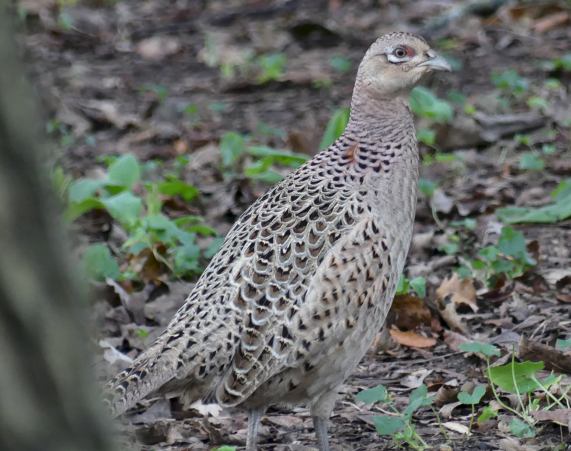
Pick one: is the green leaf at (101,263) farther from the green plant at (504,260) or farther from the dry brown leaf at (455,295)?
the green plant at (504,260)

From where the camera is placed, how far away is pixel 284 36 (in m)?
13.1

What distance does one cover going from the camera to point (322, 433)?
5395mm

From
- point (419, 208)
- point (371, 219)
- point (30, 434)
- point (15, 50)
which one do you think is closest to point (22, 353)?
point (30, 434)

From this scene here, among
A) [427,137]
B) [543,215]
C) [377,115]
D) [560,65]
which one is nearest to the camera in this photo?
[377,115]

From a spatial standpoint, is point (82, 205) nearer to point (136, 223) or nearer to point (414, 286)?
point (136, 223)

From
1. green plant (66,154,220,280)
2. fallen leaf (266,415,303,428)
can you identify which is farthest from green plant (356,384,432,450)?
green plant (66,154,220,280)

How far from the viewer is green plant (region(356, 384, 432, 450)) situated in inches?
205

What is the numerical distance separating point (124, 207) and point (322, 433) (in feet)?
9.12

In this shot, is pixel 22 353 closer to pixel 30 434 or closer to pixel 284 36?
pixel 30 434

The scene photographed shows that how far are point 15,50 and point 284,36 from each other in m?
10.7

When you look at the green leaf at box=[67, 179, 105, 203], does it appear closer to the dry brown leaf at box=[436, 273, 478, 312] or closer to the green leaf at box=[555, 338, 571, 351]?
the dry brown leaf at box=[436, 273, 478, 312]

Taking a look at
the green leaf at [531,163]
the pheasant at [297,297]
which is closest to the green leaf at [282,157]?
the green leaf at [531,163]

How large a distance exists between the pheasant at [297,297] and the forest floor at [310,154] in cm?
36

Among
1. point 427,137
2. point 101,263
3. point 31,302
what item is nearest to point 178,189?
point 101,263
